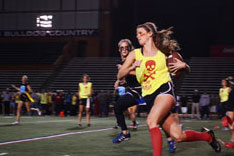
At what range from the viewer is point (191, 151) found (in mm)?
7973

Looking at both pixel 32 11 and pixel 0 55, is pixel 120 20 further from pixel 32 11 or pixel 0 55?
pixel 0 55

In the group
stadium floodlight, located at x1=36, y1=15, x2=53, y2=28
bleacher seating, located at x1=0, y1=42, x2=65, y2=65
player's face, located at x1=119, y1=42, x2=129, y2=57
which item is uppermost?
stadium floodlight, located at x1=36, y1=15, x2=53, y2=28

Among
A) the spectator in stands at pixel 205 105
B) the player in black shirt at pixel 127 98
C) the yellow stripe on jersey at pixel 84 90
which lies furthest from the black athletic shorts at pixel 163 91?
the spectator in stands at pixel 205 105

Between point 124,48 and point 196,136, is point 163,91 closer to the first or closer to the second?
point 196,136

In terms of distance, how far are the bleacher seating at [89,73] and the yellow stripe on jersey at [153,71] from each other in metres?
26.2

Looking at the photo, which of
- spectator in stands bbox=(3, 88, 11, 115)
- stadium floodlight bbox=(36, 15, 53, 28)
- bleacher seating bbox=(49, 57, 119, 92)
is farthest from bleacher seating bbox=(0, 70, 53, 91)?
stadium floodlight bbox=(36, 15, 53, 28)

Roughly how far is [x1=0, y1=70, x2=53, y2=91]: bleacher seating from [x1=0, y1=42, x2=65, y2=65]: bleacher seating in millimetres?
1297

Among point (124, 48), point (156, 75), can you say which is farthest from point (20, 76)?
point (156, 75)

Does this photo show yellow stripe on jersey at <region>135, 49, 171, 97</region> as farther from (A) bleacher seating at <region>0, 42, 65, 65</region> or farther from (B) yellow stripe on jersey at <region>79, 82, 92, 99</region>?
(A) bleacher seating at <region>0, 42, 65, 65</region>

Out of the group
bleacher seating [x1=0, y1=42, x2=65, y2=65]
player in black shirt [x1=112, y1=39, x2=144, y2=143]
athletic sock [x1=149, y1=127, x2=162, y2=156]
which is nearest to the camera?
athletic sock [x1=149, y1=127, x2=162, y2=156]

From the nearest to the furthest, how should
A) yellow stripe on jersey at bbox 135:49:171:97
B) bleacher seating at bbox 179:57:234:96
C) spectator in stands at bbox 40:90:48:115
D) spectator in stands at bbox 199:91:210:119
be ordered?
yellow stripe on jersey at bbox 135:49:171:97 < spectator in stands at bbox 199:91:210:119 < spectator in stands at bbox 40:90:48:115 < bleacher seating at bbox 179:57:234:96

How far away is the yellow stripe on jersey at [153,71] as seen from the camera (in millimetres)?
5508

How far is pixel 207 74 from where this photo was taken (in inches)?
1260

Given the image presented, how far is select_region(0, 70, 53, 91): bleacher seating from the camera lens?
110ft
